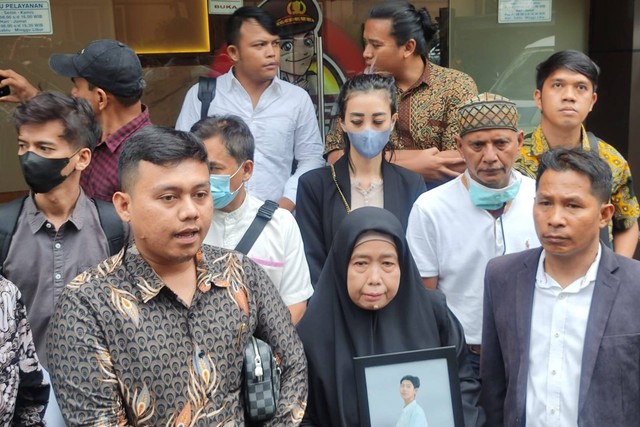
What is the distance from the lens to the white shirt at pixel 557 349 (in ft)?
8.52

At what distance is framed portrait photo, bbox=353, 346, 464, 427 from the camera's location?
2.56 m

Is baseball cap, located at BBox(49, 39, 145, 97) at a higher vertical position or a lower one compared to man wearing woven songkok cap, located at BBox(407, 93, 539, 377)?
higher

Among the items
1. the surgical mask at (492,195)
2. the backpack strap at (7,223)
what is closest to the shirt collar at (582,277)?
the surgical mask at (492,195)

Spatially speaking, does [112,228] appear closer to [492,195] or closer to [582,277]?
[492,195]

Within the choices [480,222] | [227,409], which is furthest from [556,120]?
[227,409]

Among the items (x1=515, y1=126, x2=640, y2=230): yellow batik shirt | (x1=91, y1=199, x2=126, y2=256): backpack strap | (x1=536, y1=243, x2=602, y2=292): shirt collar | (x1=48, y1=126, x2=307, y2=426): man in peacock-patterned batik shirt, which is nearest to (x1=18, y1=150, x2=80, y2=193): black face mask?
(x1=91, y1=199, x2=126, y2=256): backpack strap

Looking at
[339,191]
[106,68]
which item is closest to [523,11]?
[339,191]

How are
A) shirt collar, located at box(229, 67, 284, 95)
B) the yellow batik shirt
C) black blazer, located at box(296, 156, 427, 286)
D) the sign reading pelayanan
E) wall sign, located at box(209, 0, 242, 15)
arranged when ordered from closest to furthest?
black blazer, located at box(296, 156, 427, 286) < the yellow batik shirt < shirt collar, located at box(229, 67, 284, 95) < the sign reading pelayanan < wall sign, located at box(209, 0, 242, 15)

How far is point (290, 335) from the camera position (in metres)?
2.54

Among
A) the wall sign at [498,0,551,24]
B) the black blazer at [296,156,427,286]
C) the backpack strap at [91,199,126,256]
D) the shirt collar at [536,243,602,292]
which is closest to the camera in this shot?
the shirt collar at [536,243,602,292]

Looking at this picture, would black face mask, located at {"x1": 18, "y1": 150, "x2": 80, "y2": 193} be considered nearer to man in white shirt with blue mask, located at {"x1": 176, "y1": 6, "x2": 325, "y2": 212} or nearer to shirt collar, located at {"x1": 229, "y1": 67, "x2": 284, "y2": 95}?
man in white shirt with blue mask, located at {"x1": 176, "y1": 6, "x2": 325, "y2": 212}

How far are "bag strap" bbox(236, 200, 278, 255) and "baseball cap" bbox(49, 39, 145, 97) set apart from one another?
0.94 m

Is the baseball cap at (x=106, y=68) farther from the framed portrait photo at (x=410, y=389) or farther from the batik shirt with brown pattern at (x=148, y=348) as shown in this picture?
the framed portrait photo at (x=410, y=389)

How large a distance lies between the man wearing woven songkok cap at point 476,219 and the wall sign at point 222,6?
3.08 meters
